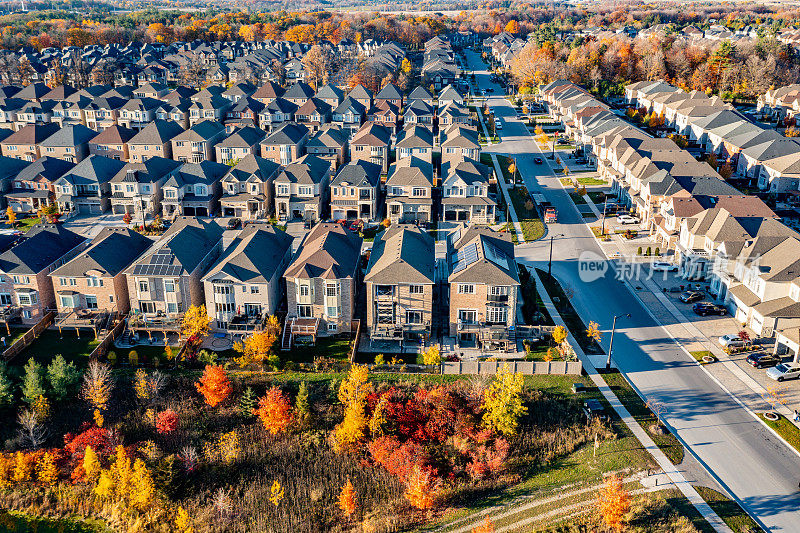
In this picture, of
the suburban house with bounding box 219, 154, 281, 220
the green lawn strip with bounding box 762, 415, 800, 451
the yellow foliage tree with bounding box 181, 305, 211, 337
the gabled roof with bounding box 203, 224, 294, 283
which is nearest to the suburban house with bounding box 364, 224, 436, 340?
the gabled roof with bounding box 203, 224, 294, 283

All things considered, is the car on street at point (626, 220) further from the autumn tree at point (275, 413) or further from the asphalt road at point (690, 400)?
the autumn tree at point (275, 413)

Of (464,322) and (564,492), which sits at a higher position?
(464,322)

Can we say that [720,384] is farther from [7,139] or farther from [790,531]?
[7,139]

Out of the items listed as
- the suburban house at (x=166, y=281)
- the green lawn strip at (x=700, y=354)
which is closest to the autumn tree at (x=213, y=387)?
the suburban house at (x=166, y=281)

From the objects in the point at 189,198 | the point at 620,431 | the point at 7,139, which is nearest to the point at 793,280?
the point at 620,431

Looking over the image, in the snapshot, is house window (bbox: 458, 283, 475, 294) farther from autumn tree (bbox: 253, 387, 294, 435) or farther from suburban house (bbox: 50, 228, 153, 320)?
suburban house (bbox: 50, 228, 153, 320)

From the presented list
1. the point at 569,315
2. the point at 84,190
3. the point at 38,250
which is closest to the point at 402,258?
the point at 569,315

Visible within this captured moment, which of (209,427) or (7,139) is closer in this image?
→ (209,427)
